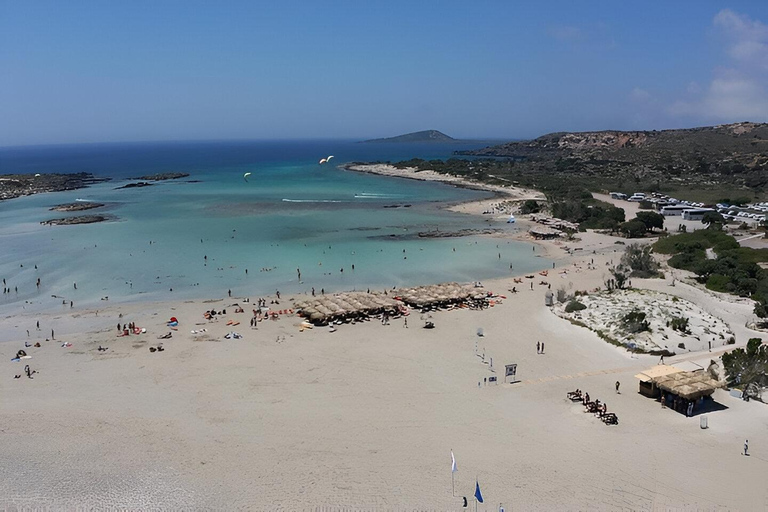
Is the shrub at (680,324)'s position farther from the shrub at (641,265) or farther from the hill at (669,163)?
the hill at (669,163)

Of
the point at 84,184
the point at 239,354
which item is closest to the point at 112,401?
the point at 239,354

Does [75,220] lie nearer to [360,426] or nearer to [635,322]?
[360,426]

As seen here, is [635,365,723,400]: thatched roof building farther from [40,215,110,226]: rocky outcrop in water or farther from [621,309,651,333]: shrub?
[40,215,110,226]: rocky outcrop in water

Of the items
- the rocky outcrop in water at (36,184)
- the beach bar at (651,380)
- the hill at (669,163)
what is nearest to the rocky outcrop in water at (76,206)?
the rocky outcrop in water at (36,184)

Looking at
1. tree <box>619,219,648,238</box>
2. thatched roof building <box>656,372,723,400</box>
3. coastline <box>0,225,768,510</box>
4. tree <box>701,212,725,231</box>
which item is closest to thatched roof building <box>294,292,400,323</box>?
coastline <box>0,225,768,510</box>

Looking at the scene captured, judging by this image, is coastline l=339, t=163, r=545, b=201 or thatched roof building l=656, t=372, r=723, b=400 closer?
thatched roof building l=656, t=372, r=723, b=400

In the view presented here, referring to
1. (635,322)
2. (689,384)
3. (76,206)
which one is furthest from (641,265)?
(76,206)

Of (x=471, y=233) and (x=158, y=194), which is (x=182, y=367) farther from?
(x=158, y=194)
